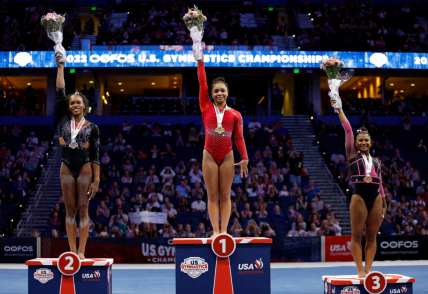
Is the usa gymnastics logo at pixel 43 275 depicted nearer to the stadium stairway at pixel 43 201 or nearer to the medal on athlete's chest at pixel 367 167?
the medal on athlete's chest at pixel 367 167

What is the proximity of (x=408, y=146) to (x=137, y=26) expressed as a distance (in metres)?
12.1

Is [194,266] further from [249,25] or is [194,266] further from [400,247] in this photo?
[249,25]

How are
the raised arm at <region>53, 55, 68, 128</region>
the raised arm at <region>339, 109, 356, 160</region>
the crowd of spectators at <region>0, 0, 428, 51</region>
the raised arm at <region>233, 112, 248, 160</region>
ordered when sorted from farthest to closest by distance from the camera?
the crowd of spectators at <region>0, 0, 428, 51</region> → the raised arm at <region>233, 112, 248, 160</region> → the raised arm at <region>53, 55, 68, 128</region> → the raised arm at <region>339, 109, 356, 160</region>

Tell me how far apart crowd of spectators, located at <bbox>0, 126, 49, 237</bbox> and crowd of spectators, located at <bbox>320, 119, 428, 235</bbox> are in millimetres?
10450

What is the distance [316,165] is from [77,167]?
17.2 meters

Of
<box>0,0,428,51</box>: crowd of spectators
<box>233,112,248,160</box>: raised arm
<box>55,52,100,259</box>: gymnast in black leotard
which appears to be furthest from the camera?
<box>0,0,428,51</box>: crowd of spectators

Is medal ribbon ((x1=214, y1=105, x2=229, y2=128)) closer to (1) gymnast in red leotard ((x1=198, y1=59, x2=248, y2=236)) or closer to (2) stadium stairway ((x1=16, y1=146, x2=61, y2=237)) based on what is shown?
(1) gymnast in red leotard ((x1=198, y1=59, x2=248, y2=236))

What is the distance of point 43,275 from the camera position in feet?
29.4

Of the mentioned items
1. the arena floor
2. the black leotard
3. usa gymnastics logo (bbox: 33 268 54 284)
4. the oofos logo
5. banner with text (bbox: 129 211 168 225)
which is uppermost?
the black leotard

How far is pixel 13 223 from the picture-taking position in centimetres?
2075

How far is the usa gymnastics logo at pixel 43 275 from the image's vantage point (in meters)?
8.95

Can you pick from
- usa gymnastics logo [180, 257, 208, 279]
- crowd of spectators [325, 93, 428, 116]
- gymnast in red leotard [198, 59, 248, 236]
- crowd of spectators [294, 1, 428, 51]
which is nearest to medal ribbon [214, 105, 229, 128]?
gymnast in red leotard [198, 59, 248, 236]

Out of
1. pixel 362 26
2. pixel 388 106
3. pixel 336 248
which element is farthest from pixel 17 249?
pixel 362 26

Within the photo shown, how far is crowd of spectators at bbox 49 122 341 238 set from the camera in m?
19.8
